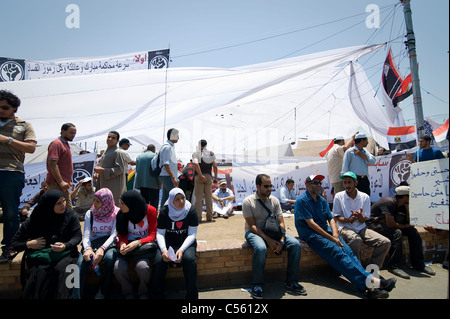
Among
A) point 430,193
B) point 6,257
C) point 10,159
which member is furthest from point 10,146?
point 430,193

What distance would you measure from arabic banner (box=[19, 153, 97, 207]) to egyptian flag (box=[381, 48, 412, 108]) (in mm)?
8089

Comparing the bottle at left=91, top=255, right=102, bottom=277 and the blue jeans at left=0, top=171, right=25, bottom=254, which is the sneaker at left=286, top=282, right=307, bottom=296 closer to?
the bottle at left=91, top=255, right=102, bottom=277

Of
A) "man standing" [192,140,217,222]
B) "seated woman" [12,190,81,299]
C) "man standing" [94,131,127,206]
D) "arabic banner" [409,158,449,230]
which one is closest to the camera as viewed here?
"arabic banner" [409,158,449,230]

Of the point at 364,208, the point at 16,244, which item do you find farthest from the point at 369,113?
the point at 16,244

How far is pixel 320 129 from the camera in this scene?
43.3 feet

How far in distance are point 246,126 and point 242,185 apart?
3419mm

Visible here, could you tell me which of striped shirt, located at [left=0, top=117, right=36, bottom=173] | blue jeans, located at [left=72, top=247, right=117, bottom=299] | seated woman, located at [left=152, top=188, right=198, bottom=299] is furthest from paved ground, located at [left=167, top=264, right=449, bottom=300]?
striped shirt, located at [left=0, top=117, right=36, bottom=173]

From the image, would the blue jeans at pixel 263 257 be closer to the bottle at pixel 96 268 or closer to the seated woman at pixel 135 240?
the seated woman at pixel 135 240

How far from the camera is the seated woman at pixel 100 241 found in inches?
97.2

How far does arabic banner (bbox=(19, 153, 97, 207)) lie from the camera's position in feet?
21.8

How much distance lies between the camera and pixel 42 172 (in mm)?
6848

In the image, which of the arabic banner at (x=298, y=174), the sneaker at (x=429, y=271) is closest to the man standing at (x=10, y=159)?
the sneaker at (x=429, y=271)

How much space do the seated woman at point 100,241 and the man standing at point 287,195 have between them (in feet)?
15.7
